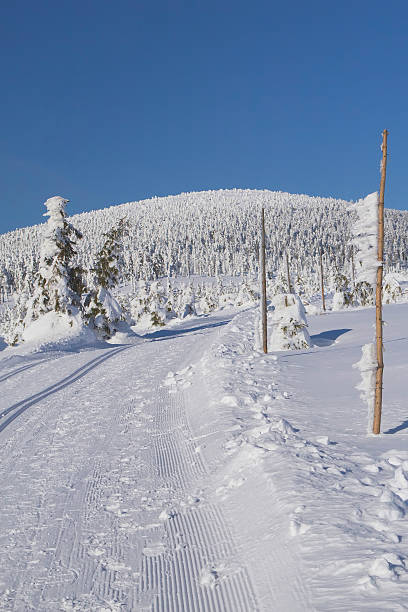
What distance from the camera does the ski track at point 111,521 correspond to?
12.0 ft

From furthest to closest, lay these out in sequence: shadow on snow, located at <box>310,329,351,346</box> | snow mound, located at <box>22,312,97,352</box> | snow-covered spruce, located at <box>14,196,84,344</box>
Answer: snow-covered spruce, located at <box>14,196,84,344</box> < snow mound, located at <box>22,312,97,352</box> < shadow on snow, located at <box>310,329,351,346</box>

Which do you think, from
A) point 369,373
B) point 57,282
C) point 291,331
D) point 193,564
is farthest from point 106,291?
point 193,564

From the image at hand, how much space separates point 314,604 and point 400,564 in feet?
2.40

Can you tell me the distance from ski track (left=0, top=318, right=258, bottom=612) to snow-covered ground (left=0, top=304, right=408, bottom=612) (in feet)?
0.06

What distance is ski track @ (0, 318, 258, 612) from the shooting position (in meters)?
3.65

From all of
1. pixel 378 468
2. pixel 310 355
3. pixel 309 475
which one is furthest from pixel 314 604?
pixel 310 355

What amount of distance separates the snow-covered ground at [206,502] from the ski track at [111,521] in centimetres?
2

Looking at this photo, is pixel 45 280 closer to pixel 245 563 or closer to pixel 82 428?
pixel 82 428

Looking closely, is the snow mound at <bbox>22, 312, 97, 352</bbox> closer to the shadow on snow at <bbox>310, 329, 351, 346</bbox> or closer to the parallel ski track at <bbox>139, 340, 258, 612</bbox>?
the shadow on snow at <bbox>310, 329, 351, 346</bbox>

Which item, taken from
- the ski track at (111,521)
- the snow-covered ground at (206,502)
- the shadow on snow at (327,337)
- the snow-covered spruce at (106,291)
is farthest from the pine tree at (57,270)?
the ski track at (111,521)

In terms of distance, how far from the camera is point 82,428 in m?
8.34

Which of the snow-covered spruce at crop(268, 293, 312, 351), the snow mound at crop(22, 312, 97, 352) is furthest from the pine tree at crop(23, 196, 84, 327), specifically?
the snow-covered spruce at crop(268, 293, 312, 351)

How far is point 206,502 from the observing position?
17.0ft

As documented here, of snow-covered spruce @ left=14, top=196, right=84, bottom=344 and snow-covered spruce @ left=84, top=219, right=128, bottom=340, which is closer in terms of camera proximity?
snow-covered spruce @ left=14, top=196, right=84, bottom=344
